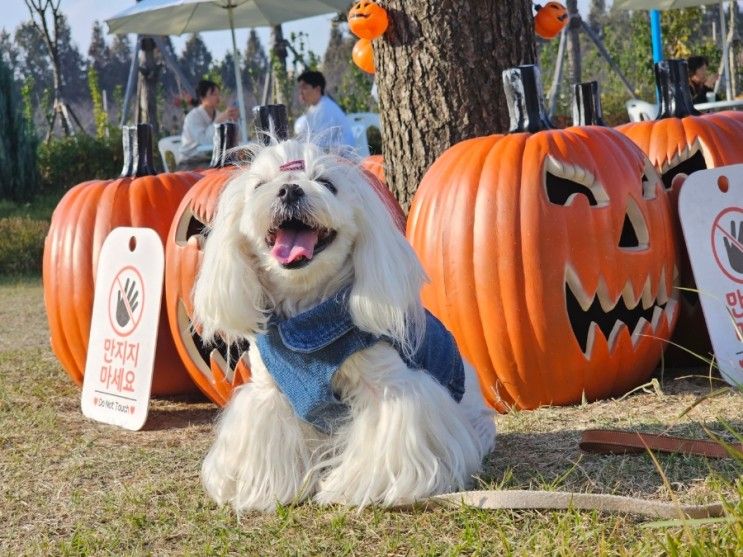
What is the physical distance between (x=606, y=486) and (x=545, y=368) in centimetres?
96

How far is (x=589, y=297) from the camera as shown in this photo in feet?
11.8

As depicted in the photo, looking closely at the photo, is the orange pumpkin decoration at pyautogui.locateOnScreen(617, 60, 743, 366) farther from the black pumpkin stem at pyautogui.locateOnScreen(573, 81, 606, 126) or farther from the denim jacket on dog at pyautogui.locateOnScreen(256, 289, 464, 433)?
the denim jacket on dog at pyautogui.locateOnScreen(256, 289, 464, 433)

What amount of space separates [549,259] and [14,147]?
44.4 ft

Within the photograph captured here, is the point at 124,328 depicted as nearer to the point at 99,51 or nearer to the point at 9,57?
the point at 9,57

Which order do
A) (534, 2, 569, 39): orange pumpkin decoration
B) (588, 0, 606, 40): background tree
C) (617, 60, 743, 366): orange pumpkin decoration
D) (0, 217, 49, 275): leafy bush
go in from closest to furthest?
1. (617, 60, 743, 366): orange pumpkin decoration
2. (534, 2, 569, 39): orange pumpkin decoration
3. (0, 217, 49, 275): leafy bush
4. (588, 0, 606, 40): background tree

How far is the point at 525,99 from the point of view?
151 inches

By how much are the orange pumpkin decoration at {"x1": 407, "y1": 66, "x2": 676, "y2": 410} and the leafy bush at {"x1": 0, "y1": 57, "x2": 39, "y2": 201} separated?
13.0 meters

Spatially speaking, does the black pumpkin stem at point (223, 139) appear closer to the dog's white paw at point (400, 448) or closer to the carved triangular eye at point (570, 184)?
the carved triangular eye at point (570, 184)

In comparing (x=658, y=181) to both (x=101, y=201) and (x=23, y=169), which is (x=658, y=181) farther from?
(x=23, y=169)

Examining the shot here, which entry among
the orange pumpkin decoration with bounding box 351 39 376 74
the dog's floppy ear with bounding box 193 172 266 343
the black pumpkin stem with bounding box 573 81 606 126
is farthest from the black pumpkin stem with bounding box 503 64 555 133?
the orange pumpkin decoration with bounding box 351 39 376 74

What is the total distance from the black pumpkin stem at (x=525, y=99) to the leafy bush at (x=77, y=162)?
13.2 meters

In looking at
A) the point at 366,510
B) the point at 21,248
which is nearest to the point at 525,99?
the point at 366,510

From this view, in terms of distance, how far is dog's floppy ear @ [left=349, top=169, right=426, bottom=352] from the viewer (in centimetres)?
262

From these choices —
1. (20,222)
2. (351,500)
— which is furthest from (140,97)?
(351,500)
